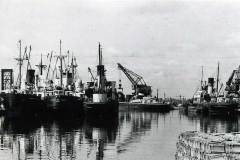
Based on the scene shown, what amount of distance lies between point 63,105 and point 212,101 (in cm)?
5313

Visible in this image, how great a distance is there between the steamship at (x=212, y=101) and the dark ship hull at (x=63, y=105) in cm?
3298

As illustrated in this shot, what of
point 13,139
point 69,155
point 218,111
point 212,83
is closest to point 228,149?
point 69,155

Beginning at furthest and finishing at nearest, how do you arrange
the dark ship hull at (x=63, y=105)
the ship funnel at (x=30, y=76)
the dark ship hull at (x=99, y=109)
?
the ship funnel at (x=30, y=76) → the dark ship hull at (x=63, y=105) → the dark ship hull at (x=99, y=109)

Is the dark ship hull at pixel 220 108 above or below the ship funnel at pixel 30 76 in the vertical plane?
below

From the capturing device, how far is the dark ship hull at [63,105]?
309 feet

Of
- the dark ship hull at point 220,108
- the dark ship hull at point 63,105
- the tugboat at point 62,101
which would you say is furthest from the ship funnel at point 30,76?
the dark ship hull at point 220,108

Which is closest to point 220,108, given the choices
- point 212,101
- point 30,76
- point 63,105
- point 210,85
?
point 212,101

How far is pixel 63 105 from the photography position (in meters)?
94.8

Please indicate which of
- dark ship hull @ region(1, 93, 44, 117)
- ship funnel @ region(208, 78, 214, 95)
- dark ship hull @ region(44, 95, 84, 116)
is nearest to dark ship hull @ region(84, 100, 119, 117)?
dark ship hull @ region(44, 95, 84, 116)

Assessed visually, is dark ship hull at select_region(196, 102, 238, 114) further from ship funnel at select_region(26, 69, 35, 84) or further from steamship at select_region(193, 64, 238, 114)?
ship funnel at select_region(26, 69, 35, 84)

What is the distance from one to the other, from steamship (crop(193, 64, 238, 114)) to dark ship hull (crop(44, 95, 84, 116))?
32978 millimetres

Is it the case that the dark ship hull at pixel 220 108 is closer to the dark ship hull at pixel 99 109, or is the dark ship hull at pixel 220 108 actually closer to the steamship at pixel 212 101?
the steamship at pixel 212 101

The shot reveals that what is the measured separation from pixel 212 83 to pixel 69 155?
398ft

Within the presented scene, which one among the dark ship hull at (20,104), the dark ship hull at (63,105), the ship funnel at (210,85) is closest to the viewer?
the dark ship hull at (20,104)
